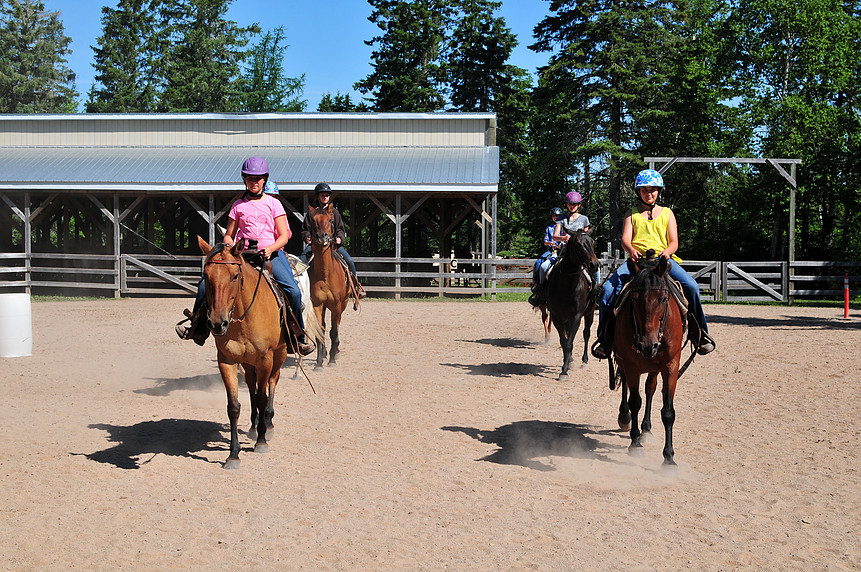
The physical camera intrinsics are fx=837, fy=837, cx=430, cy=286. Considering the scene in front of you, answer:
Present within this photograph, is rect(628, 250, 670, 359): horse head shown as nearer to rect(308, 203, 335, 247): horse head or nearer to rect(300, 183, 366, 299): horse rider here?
rect(300, 183, 366, 299): horse rider

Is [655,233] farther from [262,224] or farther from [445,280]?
[445,280]

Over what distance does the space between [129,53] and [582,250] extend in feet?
195

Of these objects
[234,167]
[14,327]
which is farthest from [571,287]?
[234,167]

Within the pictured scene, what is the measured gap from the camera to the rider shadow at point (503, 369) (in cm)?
1279

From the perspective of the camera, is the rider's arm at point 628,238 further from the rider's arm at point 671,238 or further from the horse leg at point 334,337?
the horse leg at point 334,337

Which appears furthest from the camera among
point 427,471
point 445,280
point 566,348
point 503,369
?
point 445,280

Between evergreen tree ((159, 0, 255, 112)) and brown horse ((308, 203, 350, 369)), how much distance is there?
4987cm

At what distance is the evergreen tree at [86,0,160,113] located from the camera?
61.9m

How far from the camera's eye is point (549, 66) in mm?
42562

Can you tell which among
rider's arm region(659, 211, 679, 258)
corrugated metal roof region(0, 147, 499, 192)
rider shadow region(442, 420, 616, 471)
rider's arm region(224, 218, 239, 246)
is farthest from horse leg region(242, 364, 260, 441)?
corrugated metal roof region(0, 147, 499, 192)

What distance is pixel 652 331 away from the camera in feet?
23.6

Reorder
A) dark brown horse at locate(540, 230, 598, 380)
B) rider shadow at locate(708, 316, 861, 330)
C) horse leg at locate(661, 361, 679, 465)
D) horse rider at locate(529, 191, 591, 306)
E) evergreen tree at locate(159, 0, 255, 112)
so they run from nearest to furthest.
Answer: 1. horse leg at locate(661, 361, 679, 465)
2. dark brown horse at locate(540, 230, 598, 380)
3. horse rider at locate(529, 191, 591, 306)
4. rider shadow at locate(708, 316, 861, 330)
5. evergreen tree at locate(159, 0, 255, 112)

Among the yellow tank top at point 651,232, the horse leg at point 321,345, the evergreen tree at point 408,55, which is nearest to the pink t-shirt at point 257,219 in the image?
the yellow tank top at point 651,232

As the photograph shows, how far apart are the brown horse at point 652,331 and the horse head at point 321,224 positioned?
552cm
